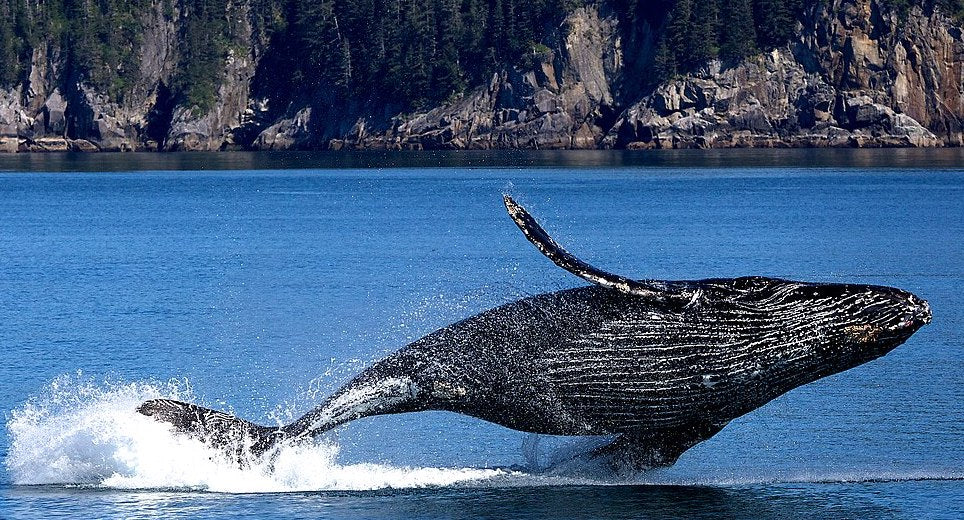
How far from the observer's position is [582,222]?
67812 mm

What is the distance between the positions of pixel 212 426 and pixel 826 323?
6.40 metres

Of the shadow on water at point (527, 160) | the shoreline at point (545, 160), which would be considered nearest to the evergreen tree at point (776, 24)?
the shoreline at point (545, 160)

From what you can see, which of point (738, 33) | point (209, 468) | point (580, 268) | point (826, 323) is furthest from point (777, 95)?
point (580, 268)

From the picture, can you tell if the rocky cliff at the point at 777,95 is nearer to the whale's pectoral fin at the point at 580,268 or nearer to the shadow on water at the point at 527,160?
the shadow on water at the point at 527,160

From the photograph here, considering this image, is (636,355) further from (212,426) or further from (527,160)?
(527,160)

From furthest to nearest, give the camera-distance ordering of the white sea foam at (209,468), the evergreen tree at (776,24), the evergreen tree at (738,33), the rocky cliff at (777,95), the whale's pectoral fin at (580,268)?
the evergreen tree at (738,33) < the evergreen tree at (776,24) < the rocky cliff at (777,95) < the white sea foam at (209,468) < the whale's pectoral fin at (580,268)

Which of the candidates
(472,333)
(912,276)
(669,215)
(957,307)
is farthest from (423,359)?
(669,215)

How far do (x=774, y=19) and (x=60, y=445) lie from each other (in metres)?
185

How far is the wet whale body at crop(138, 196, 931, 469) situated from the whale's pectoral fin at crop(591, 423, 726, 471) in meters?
0.02

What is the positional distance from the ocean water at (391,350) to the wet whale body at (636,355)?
1349 millimetres

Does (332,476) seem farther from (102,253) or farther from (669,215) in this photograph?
(669,215)

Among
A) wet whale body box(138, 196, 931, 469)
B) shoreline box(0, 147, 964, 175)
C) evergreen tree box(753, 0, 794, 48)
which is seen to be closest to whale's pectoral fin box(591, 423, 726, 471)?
wet whale body box(138, 196, 931, 469)

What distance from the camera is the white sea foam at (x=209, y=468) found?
610 inches

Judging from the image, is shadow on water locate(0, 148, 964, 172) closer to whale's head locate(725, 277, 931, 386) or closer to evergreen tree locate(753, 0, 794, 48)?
evergreen tree locate(753, 0, 794, 48)
